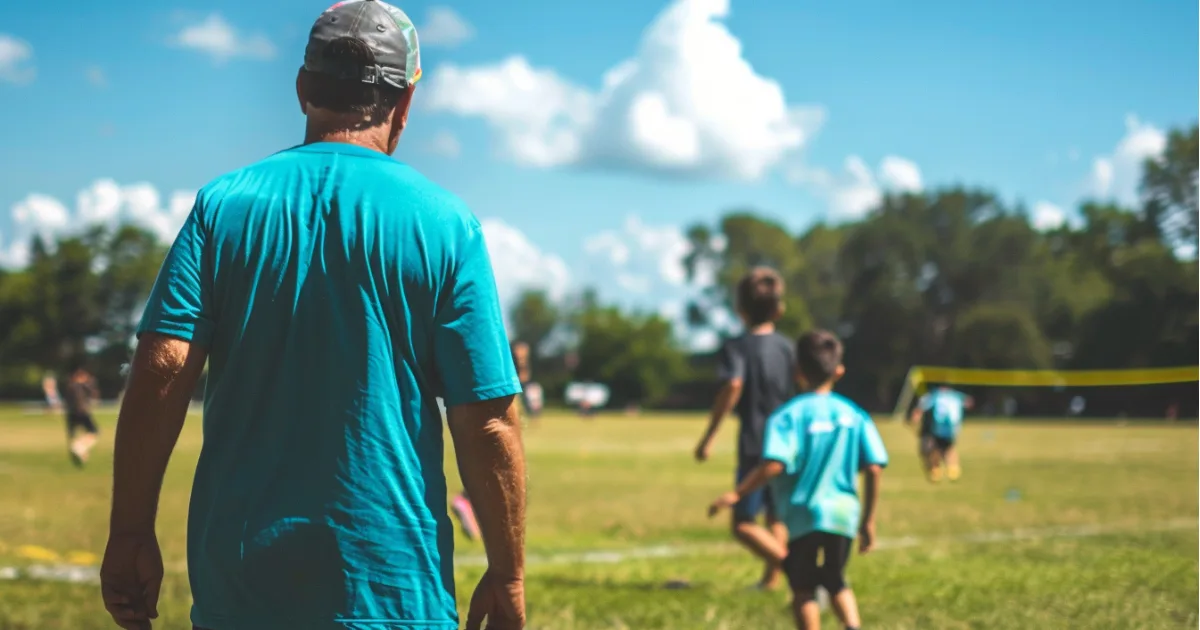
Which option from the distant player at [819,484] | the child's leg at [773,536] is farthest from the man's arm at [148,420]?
the child's leg at [773,536]

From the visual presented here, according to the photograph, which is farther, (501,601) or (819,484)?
(819,484)

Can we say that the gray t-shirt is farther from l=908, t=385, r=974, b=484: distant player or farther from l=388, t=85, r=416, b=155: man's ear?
l=908, t=385, r=974, b=484: distant player

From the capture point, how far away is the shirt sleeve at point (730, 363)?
7262 mm

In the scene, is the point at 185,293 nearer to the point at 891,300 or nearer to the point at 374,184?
the point at 374,184

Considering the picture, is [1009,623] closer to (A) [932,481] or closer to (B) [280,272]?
(B) [280,272]

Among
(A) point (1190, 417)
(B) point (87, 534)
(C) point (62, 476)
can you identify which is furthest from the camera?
(A) point (1190, 417)

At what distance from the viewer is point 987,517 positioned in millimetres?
13359

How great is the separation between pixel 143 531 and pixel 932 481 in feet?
63.4

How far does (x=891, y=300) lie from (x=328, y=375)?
84.1m

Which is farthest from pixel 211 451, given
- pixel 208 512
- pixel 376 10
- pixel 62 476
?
pixel 62 476

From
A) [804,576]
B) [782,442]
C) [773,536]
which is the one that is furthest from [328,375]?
[773,536]

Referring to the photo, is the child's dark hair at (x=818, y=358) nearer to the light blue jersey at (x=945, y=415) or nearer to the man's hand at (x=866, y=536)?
the man's hand at (x=866, y=536)

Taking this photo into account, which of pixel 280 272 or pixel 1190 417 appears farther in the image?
pixel 1190 417

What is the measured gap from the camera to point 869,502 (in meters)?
5.61
